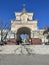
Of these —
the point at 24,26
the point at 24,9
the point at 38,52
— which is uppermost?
the point at 24,9

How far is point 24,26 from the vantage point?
190 feet

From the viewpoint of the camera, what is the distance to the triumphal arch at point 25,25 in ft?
187

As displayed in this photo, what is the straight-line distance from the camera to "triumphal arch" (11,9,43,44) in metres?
57.1

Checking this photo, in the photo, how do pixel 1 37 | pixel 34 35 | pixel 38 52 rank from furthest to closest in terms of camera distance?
pixel 34 35 → pixel 1 37 → pixel 38 52

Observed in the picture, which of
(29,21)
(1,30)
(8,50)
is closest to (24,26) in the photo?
(29,21)

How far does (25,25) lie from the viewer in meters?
58.1

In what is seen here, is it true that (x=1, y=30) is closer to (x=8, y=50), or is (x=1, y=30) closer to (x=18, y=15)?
(x=18, y=15)

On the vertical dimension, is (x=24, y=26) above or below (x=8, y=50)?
above

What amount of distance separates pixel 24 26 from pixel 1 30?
7.04m

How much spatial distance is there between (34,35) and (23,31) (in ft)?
18.7

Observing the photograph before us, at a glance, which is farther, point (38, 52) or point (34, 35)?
point (34, 35)

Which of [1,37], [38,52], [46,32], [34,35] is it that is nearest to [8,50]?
[38,52]

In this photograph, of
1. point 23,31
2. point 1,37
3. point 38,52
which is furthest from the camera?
point 23,31

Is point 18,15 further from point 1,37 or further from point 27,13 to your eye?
point 1,37
